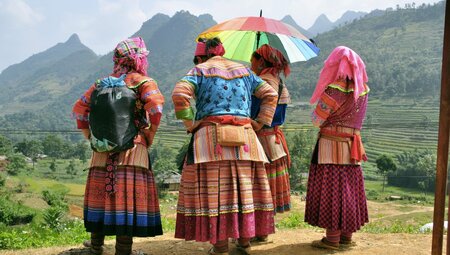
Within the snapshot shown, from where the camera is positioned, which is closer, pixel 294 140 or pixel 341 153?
pixel 341 153

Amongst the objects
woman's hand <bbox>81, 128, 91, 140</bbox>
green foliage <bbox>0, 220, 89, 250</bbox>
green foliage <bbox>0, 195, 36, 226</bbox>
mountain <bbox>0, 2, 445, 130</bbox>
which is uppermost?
mountain <bbox>0, 2, 445, 130</bbox>

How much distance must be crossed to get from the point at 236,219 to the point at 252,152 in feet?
1.68

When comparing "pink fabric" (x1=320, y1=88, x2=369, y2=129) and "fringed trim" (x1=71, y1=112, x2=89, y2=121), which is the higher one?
"pink fabric" (x1=320, y1=88, x2=369, y2=129)

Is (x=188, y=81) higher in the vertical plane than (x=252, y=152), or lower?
higher

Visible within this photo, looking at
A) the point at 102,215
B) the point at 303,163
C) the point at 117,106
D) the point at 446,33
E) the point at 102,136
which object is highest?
the point at 446,33

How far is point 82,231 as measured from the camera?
564cm

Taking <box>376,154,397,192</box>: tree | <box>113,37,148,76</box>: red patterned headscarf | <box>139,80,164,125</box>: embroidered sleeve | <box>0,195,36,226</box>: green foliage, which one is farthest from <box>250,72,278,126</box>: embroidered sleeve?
<box>376,154,397,192</box>: tree

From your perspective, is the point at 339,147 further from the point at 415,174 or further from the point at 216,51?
the point at 415,174

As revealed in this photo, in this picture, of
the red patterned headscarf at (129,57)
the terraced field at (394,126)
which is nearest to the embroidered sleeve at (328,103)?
the red patterned headscarf at (129,57)

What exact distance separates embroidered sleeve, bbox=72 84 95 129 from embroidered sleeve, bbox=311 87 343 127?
1.89 metres

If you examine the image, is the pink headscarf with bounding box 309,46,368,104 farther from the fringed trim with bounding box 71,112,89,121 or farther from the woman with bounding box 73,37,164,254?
the fringed trim with bounding box 71,112,89,121

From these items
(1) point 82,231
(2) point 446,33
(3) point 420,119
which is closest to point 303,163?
(3) point 420,119

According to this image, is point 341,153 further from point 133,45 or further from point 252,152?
point 133,45

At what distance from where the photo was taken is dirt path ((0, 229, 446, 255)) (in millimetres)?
4212
